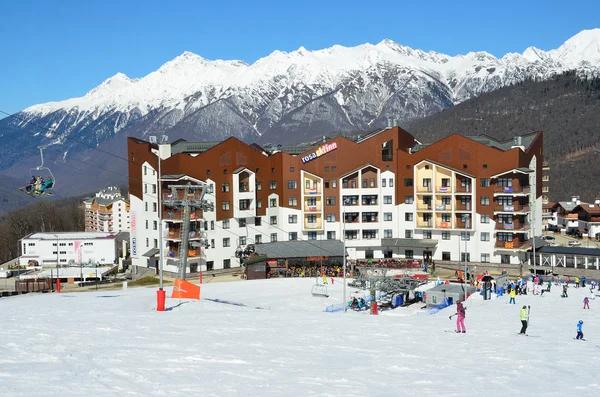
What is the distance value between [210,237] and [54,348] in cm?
5315

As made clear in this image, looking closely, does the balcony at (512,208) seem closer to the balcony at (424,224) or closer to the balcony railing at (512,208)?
the balcony railing at (512,208)

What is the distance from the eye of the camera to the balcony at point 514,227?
71188 mm

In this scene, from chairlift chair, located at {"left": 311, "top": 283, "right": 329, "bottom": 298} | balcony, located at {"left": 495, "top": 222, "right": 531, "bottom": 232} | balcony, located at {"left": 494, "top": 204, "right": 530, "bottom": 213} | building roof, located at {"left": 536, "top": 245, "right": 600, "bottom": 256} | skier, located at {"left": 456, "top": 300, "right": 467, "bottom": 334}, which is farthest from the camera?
balcony, located at {"left": 495, "top": 222, "right": 531, "bottom": 232}

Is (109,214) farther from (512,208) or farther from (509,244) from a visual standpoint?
(512,208)

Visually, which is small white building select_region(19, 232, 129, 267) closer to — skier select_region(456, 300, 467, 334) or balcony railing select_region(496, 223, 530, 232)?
balcony railing select_region(496, 223, 530, 232)

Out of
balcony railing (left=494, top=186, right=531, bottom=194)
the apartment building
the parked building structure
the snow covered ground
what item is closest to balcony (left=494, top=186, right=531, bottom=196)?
balcony railing (left=494, top=186, right=531, bottom=194)

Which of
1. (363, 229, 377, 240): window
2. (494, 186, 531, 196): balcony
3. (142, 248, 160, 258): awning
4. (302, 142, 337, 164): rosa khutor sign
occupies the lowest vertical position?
(142, 248, 160, 258): awning

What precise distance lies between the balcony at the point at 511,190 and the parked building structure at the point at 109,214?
95730 millimetres

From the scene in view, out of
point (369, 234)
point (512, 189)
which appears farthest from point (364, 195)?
point (512, 189)

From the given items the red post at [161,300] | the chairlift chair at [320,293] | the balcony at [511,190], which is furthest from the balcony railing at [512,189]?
the red post at [161,300]

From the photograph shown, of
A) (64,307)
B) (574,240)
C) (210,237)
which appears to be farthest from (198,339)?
(574,240)

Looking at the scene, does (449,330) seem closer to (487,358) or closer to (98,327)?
(487,358)

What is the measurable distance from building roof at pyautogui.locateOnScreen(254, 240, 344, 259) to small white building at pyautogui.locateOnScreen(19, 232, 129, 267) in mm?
31490

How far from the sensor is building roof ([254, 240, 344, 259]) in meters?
72.6
